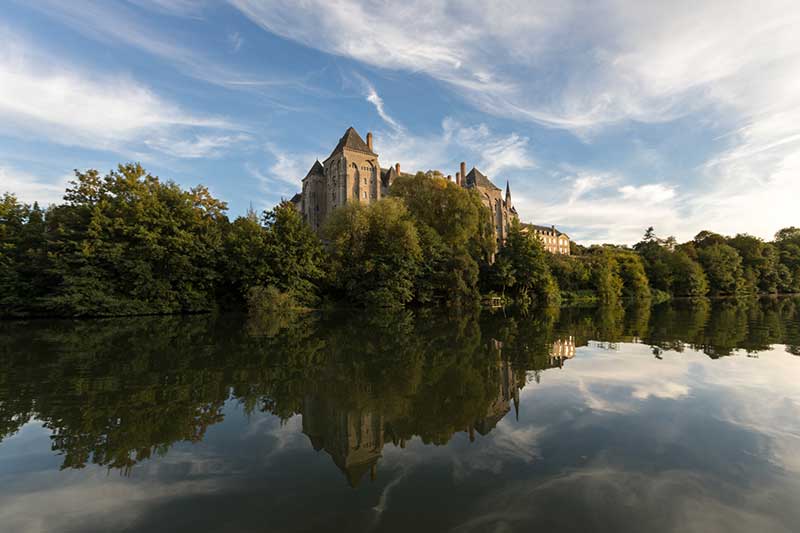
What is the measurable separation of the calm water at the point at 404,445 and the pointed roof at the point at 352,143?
174 feet

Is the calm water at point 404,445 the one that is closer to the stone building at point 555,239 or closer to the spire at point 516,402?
the spire at point 516,402

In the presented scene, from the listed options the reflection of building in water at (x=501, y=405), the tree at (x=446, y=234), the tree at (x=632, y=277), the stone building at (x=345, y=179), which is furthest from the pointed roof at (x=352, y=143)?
the reflection of building in water at (x=501, y=405)

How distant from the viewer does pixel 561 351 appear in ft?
37.6

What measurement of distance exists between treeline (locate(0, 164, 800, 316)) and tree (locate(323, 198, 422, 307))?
3.9 inches

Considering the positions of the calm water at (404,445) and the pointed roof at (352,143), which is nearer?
the calm water at (404,445)

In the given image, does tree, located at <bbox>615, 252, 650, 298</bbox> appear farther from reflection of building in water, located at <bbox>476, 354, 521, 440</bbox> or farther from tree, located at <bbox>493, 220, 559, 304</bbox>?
reflection of building in water, located at <bbox>476, 354, 521, 440</bbox>

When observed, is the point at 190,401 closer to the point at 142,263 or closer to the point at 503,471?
the point at 503,471

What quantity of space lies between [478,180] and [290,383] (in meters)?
70.0

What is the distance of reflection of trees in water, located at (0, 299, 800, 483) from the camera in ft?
17.0

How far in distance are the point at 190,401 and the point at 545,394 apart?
20.9ft

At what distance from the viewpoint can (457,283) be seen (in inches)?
1412

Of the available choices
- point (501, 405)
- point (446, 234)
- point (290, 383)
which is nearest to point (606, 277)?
point (446, 234)

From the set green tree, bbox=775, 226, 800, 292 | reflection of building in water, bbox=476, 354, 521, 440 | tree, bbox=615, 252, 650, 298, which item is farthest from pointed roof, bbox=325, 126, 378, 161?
green tree, bbox=775, 226, 800, 292

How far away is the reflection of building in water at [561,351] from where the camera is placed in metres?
9.91
